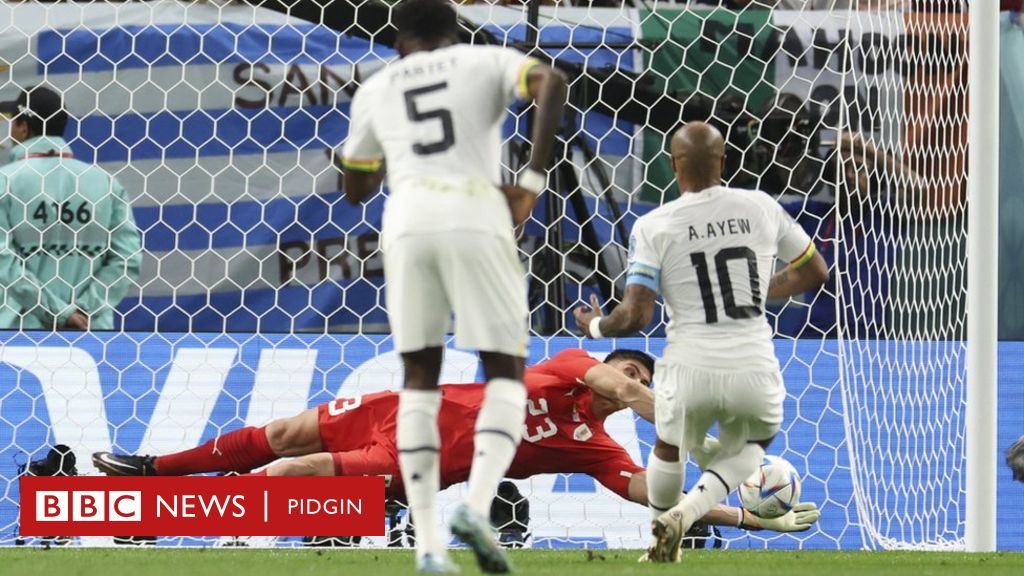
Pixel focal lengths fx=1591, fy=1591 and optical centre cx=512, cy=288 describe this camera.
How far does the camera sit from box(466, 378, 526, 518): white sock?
12.6 ft

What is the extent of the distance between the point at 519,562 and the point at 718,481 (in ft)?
2.15

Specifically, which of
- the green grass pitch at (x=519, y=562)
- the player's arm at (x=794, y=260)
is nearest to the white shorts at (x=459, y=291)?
the green grass pitch at (x=519, y=562)

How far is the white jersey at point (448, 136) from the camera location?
12.7 feet

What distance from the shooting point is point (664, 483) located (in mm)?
5012

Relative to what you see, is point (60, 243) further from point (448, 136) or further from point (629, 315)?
point (448, 136)

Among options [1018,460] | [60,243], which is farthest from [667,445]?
[60,243]

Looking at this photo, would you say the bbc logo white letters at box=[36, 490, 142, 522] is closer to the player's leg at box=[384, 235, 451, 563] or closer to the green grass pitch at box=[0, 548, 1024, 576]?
the green grass pitch at box=[0, 548, 1024, 576]

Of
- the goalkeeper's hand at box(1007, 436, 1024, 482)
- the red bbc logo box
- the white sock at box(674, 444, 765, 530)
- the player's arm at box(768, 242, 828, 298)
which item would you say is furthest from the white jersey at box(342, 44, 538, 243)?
the goalkeeper's hand at box(1007, 436, 1024, 482)

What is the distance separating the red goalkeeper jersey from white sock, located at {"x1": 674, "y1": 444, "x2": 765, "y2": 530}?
46.2 inches

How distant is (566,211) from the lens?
6.82m

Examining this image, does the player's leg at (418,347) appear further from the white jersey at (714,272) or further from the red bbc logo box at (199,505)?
the red bbc logo box at (199,505)

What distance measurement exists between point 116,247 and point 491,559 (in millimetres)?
3440

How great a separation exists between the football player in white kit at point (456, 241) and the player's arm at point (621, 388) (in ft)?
6.08

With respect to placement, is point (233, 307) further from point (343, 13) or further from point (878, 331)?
point (878, 331)
